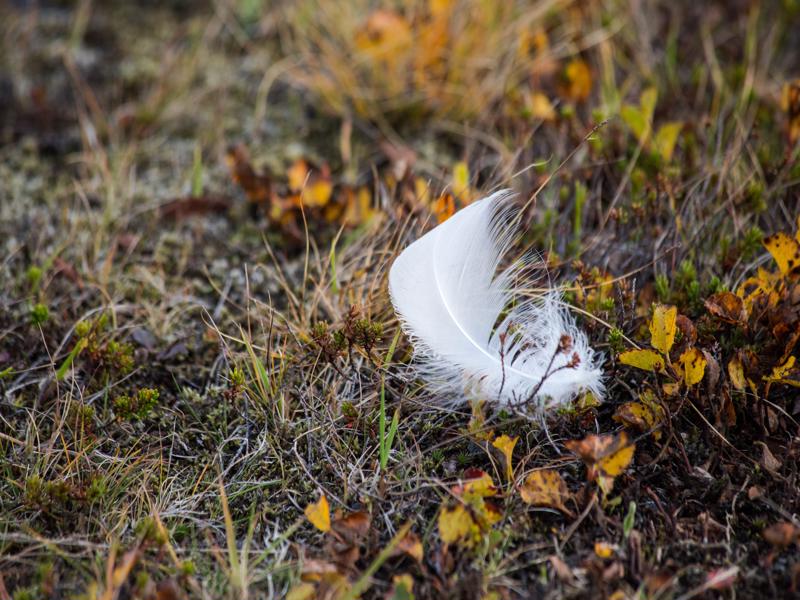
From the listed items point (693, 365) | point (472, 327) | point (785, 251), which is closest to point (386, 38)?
point (472, 327)

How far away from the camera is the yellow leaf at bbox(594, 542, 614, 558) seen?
1.95 m

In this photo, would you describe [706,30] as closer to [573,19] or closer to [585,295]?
[573,19]

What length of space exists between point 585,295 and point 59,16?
11.6ft

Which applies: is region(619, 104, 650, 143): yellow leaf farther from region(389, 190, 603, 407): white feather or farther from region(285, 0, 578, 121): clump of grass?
region(389, 190, 603, 407): white feather

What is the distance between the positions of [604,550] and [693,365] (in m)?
0.57

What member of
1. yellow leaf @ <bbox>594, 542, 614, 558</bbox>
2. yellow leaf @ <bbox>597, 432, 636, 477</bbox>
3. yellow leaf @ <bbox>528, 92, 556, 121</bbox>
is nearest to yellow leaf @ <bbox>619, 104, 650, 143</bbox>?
yellow leaf @ <bbox>528, 92, 556, 121</bbox>

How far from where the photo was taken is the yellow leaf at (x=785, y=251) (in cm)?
232

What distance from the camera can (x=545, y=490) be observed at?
6.76 ft

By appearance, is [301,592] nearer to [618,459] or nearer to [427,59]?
[618,459]

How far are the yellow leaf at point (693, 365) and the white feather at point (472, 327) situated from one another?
24 cm

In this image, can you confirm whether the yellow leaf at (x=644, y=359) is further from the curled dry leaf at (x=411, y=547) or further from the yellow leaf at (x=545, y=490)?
the curled dry leaf at (x=411, y=547)

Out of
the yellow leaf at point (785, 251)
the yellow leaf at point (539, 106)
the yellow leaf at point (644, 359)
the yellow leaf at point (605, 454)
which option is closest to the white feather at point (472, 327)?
the yellow leaf at point (644, 359)

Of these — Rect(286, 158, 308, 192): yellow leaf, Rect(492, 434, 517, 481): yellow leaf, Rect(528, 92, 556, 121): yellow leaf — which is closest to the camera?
Rect(492, 434, 517, 481): yellow leaf

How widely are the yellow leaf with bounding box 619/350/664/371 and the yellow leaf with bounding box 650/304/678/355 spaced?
0.03 meters
